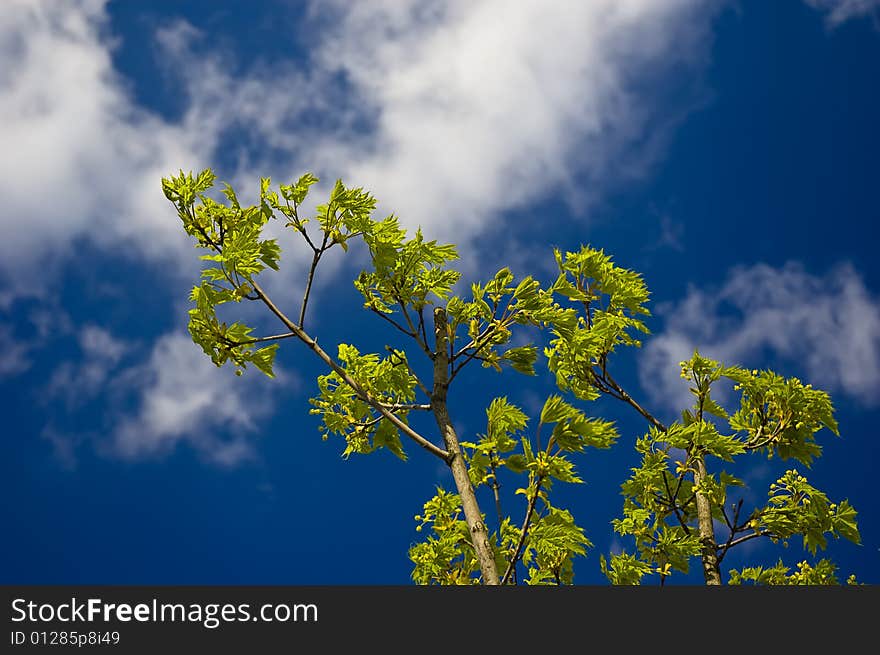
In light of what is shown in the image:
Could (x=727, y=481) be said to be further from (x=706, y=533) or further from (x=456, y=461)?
(x=456, y=461)

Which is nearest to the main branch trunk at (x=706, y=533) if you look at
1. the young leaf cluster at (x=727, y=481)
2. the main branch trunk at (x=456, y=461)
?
the young leaf cluster at (x=727, y=481)

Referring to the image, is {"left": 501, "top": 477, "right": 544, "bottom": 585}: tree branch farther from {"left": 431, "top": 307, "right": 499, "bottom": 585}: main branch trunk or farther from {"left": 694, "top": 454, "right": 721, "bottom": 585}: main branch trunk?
{"left": 694, "top": 454, "right": 721, "bottom": 585}: main branch trunk

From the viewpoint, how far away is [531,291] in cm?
611

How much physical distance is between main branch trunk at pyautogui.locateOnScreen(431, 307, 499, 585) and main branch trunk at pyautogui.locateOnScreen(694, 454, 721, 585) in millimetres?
3247

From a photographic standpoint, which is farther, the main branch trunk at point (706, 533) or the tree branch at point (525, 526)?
the main branch trunk at point (706, 533)

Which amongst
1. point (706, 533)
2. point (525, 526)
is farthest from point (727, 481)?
point (525, 526)

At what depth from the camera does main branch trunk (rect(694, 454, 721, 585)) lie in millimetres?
7645

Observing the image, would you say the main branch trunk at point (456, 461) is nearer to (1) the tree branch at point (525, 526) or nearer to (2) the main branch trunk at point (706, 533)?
(1) the tree branch at point (525, 526)

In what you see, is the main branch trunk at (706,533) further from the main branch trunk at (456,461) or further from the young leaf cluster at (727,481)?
the main branch trunk at (456,461)

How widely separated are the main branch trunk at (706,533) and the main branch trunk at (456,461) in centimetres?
325

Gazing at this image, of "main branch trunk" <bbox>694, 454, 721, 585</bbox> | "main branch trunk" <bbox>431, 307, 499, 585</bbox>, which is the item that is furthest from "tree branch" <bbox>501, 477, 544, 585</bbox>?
"main branch trunk" <bbox>694, 454, 721, 585</bbox>

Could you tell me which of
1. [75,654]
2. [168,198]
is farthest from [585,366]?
[75,654]

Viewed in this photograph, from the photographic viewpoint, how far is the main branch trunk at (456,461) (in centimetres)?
526

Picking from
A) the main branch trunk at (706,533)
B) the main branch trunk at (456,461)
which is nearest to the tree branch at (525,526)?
the main branch trunk at (456,461)
